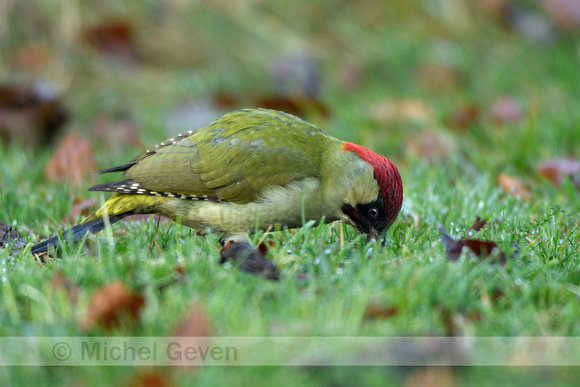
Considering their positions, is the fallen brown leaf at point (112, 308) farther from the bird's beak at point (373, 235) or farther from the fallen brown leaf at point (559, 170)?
the fallen brown leaf at point (559, 170)

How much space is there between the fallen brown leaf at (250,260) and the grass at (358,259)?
5 cm

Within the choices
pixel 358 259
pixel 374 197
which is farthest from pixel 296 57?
pixel 358 259

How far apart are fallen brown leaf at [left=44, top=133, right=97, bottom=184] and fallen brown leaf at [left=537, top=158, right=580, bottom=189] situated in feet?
9.20

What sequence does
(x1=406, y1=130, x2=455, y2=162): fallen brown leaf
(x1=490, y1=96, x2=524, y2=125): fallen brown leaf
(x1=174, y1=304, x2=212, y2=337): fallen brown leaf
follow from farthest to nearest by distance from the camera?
1. (x1=490, y1=96, x2=524, y2=125): fallen brown leaf
2. (x1=406, y1=130, x2=455, y2=162): fallen brown leaf
3. (x1=174, y1=304, x2=212, y2=337): fallen brown leaf

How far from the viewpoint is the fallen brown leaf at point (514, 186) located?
4.10 m

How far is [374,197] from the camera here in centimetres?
325

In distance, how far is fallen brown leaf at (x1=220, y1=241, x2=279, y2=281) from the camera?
2531mm

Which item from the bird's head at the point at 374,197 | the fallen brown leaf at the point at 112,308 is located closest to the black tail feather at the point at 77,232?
the fallen brown leaf at the point at 112,308

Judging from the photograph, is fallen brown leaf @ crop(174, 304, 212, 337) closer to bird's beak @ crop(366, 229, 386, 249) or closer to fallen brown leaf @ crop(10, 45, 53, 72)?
bird's beak @ crop(366, 229, 386, 249)

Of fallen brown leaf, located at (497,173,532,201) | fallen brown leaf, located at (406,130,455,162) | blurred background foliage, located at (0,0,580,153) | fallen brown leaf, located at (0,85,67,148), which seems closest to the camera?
fallen brown leaf, located at (497,173,532,201)

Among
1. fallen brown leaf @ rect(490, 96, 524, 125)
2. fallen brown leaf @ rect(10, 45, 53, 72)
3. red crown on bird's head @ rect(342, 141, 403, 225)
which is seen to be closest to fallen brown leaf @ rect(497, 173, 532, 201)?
red crown on bird's head @ rect(342, 141, 403, 225)

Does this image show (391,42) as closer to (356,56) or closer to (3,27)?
(356,56)

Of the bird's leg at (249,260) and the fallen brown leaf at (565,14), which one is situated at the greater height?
the fallen brown leaf at (565,14)

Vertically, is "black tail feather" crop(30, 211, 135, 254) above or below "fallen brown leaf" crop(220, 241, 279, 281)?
below
